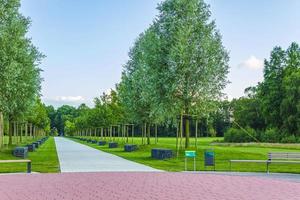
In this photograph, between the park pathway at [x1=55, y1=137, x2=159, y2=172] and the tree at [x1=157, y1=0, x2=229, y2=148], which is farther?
→ the tree at [x1=157, y1=0, x2=229, y2=148]

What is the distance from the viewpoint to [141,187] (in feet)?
45.4

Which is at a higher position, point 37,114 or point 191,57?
point 191,57

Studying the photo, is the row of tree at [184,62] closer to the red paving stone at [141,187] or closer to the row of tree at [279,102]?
the red paving stone at [141,187]

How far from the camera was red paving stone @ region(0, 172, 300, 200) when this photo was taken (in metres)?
12.0

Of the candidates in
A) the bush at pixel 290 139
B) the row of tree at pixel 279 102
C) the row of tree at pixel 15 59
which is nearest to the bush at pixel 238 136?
the row of tree at pixel 279 102

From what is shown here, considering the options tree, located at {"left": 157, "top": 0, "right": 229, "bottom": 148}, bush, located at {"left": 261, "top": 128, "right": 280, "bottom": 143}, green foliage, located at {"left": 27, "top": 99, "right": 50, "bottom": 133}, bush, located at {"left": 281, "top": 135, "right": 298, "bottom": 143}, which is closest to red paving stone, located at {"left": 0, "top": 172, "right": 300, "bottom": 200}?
tree, located at {"left": 157, "top": 0, "right": 229, "bottom": 148}

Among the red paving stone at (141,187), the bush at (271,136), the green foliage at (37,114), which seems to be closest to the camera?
the red paving stone at (141,187)

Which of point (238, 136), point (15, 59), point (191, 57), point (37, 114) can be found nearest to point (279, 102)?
point (238, 136)

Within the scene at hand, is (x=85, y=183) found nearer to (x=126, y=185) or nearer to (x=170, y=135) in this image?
(x=126, y=185)

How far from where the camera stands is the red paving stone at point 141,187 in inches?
474

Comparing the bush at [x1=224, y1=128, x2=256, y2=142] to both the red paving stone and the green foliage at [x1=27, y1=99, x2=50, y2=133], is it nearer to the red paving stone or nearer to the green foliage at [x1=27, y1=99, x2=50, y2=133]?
the green foliage at [x1=27, y1=99, x2=50, y2=133]

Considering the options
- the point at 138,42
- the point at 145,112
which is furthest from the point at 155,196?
the point at 138,42

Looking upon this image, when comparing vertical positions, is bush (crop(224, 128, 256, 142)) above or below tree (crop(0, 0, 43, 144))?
below

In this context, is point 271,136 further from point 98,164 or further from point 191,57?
point 98,164
